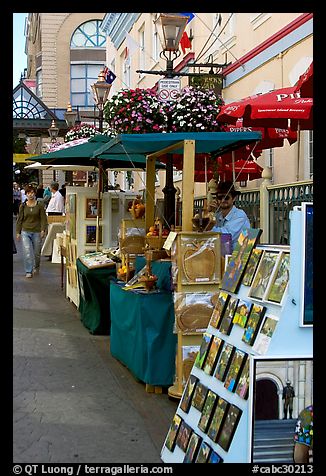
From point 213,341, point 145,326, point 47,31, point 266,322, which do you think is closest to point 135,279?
point 145,326

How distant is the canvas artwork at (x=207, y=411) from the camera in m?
4.41

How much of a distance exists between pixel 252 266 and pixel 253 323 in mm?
401

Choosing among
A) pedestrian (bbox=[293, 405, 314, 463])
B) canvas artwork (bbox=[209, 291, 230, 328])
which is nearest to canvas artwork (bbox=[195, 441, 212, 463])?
pedestrian (bbox=[293, 405, 314, 463])

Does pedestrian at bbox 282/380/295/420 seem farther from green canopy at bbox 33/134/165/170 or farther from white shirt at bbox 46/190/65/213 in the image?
white shirt at bbox 46/190/65/213

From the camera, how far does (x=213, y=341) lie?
15.6 feet

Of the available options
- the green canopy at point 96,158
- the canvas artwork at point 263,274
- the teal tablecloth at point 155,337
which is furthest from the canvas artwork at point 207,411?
the green canopy at point 96,158

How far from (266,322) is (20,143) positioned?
237ft

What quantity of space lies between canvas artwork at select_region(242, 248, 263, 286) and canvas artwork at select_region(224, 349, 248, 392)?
0.45 m

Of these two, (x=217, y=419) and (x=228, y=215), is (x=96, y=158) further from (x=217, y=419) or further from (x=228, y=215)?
(x=217, y=419)

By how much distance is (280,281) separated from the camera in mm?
4207

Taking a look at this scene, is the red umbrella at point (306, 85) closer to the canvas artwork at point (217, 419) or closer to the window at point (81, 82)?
the canvas artwork at point (217, 419)

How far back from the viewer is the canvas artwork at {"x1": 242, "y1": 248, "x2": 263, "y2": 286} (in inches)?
177

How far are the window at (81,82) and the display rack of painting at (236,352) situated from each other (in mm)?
47486

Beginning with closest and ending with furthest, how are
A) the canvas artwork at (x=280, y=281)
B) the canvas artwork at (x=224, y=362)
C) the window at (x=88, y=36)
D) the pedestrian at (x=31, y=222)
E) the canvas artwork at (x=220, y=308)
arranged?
the canvas artwork at (x=280, y=281) < the canvas artwork at (x=224, y=362) < the canvas artwork at (x=220, y=308) < the pedestrian at (x=31, y=222) < the window at (x=88, y=36)
